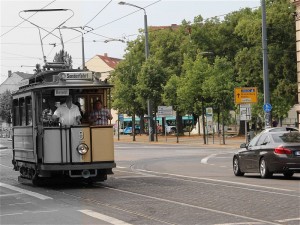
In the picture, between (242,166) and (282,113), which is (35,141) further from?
(282,113)

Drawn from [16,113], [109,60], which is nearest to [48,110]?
[16,113]

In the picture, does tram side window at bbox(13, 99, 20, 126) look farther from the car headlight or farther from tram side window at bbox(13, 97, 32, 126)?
the car headlight

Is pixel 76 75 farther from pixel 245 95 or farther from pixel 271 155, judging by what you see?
pixel 245 95

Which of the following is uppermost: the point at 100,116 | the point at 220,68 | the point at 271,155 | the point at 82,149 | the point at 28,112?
the point at 220,68

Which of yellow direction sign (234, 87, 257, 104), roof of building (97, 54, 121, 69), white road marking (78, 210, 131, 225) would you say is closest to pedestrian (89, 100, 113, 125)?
white road marking (78, 210, 131, 225)

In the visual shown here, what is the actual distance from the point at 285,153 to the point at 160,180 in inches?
142

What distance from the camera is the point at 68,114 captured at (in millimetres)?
16891

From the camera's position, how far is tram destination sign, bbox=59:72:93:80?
670 inches

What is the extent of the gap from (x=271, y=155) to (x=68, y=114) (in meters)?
6.03

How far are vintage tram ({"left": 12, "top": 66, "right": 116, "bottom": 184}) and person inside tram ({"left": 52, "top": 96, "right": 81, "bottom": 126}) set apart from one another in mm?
182

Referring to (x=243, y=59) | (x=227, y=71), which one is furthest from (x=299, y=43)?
(x=243, y=59)

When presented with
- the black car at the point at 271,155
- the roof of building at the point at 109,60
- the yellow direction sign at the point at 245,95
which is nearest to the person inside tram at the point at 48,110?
the black car at the point at 271,155

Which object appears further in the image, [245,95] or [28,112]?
[245,95]

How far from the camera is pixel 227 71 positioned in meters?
55.4
